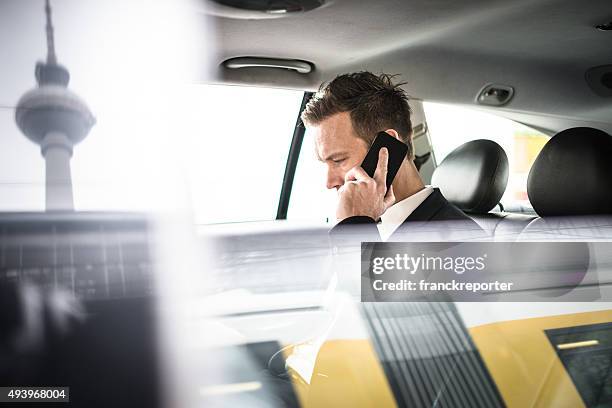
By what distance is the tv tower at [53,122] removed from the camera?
35.8 inches

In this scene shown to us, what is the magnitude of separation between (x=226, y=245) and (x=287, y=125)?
62cm

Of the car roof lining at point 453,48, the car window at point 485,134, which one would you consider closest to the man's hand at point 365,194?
the car roof lining at point 453,48

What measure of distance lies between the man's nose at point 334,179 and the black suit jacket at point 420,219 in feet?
0.66

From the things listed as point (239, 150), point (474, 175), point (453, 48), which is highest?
point (453, 48)

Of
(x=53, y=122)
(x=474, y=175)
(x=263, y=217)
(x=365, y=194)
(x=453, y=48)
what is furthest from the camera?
(x=474, y=175)

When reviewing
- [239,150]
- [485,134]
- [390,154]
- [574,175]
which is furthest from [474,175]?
[239,150]

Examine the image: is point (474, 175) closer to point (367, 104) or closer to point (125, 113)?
point (367, 104)

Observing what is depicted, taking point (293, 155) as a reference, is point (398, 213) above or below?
below

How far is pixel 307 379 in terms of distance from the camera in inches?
46.5

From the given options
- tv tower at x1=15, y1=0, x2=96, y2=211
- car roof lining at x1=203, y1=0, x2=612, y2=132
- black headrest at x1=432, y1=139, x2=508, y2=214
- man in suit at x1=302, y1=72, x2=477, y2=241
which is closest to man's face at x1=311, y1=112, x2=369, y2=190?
man in suit at x1=302, y1=72, x2=477, y2=241

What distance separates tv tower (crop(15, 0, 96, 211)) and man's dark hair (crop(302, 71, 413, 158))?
781mm

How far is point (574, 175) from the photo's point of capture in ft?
5.27

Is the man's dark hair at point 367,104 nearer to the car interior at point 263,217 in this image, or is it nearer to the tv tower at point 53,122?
the car interior at point 263,217

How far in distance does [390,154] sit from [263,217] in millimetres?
404
